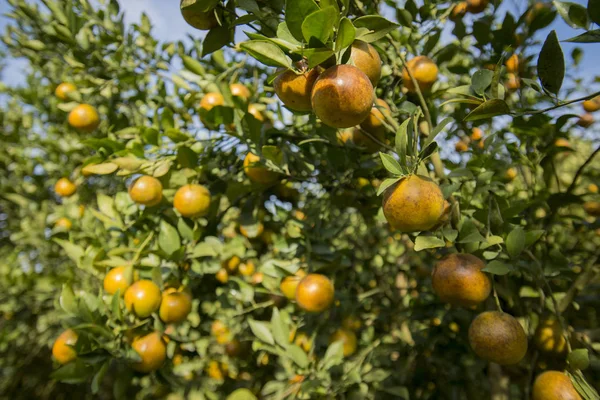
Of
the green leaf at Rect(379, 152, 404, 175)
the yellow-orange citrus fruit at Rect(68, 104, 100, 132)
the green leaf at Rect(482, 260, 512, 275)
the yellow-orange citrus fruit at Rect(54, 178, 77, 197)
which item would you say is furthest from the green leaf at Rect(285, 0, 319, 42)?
the yellow-orange citrus fruit at Rect(54, 178, 77, 197)

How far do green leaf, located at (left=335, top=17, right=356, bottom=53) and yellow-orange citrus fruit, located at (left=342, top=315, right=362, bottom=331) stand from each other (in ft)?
4.72

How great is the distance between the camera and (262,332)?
1.35 meters

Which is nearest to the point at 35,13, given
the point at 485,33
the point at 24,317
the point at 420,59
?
the point at 420,59

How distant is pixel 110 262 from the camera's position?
1.30m

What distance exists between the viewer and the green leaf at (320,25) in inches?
21.6

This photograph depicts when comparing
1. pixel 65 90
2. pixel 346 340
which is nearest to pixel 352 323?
pixel 346 340

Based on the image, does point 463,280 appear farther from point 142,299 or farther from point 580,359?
point 142,299

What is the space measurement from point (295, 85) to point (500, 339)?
74cm

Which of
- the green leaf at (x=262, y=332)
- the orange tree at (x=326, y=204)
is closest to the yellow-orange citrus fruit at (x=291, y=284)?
the orange tree at (x=326, y=204)

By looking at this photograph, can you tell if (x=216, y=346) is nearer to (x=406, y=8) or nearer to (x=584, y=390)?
(x=584, y=390)

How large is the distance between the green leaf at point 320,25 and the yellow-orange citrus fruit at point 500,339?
0.77 metres

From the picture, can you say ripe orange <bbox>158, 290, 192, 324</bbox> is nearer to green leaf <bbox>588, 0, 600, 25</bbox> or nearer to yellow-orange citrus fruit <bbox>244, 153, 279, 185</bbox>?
yellow-orange citrus fruit <bbox>244, 153, 279, 185</bbox>

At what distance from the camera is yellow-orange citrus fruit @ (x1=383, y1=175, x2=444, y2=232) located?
2.31ft

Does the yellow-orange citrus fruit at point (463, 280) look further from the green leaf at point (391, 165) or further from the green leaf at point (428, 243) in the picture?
the green leaf at point (391, 165)
